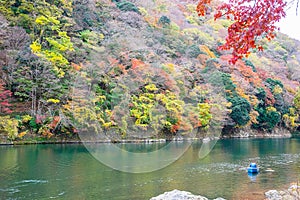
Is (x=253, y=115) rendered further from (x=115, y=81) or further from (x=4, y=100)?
(x=4, y=100)

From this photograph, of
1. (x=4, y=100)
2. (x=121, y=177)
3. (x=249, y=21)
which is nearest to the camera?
(x=249, y=21)

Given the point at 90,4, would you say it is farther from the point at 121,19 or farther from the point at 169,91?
the point at 169,91

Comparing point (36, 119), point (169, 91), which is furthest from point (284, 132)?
point (36, 119)

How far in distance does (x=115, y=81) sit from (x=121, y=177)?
16.2m

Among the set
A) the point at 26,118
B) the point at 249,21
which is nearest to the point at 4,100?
the point at 26,118

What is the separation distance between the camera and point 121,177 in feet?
46.1

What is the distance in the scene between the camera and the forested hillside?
84.1 feet

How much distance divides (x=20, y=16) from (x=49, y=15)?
2524 millimetres

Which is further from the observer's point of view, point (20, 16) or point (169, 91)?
point (169, 91)

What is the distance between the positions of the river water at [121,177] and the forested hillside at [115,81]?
582 cm

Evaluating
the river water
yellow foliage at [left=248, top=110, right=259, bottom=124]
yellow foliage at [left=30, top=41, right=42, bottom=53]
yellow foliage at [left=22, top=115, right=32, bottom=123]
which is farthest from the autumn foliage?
yellow foliage at [left=248, top=110, right=259, bottom=124]

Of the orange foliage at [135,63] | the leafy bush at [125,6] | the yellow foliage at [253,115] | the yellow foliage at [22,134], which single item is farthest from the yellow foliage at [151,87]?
the leafy bush at [125,6]

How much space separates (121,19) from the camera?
40.8 m

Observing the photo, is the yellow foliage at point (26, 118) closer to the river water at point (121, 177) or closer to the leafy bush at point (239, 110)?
the river water at point (121, 177)
